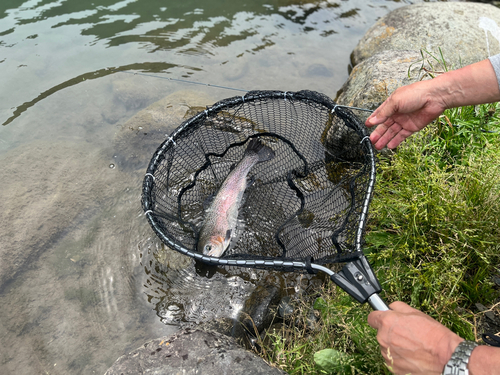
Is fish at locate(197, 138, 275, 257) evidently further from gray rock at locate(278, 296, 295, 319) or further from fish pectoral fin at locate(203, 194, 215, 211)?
gray rock at locate(278, 296, 295, 319)

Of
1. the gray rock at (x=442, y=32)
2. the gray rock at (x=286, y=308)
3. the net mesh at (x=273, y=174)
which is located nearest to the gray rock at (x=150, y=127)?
the net mesh at (x=273, y=174)

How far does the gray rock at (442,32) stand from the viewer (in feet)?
19.6

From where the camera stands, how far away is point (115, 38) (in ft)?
24.1

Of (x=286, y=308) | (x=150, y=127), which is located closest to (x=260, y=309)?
(x=286, y=308)

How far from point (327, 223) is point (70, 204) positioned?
11.3 feet

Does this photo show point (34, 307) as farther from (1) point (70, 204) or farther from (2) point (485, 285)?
(2) point (485, 285)

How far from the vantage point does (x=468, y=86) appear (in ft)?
8.45

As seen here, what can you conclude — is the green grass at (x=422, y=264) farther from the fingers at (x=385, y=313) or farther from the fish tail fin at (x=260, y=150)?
the fish tail fin at (x=260, y=150)

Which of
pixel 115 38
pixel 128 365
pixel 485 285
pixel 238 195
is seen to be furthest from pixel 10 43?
pixel 485 285

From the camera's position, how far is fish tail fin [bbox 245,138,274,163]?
14.2 feet

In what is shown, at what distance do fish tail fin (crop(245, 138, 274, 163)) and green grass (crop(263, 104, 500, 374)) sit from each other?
1.51 metres

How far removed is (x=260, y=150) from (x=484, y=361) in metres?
3.22

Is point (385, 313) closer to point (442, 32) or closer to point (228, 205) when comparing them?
point (228, 205)

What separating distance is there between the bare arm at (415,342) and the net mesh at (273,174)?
132 centimetres
